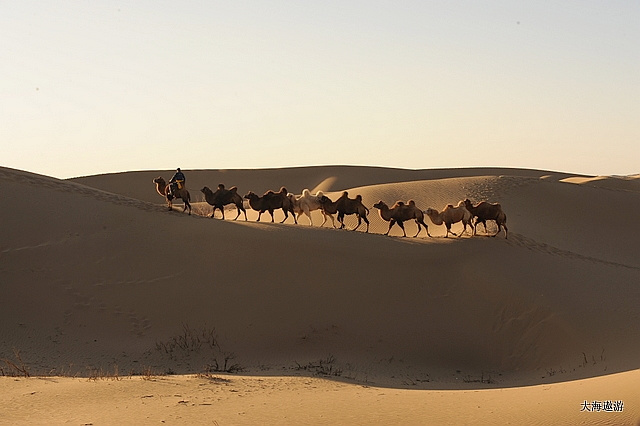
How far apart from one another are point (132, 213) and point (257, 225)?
345 cm

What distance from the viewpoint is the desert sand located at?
9.10 meters

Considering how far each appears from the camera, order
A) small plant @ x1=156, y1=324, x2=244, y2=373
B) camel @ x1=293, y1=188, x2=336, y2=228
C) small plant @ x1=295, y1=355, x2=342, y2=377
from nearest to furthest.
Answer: small plant @ x1=295, y1=355, x2=342, y2=377, small plant @ x1=156, y1=324, x2=244, y2=373, camel @ x1=293, y1=188, x2=336, y2=228

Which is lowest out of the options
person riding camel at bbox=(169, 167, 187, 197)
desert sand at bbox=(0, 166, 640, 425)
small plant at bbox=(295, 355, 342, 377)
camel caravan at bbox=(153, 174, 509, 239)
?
small plant at bbox=(295, 355, 342, 377)

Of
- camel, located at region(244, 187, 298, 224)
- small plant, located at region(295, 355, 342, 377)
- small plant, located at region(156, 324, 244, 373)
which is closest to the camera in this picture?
small plant, located at region(295, 355, 342, 377)

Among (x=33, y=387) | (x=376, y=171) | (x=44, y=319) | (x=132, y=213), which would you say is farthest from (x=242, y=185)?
(x=33, y=387)

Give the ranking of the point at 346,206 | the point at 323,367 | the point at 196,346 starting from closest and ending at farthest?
the point at 323,367, the point at 196,346, the point at 346,206

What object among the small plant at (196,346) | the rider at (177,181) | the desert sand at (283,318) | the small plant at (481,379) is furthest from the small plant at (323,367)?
the rider at (177,181)

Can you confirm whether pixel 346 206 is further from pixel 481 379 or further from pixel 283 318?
pixel 481 379

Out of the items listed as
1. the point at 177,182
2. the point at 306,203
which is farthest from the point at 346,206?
the point at 177,182

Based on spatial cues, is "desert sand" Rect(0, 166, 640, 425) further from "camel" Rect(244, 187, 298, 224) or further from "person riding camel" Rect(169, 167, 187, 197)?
"camel" Rect(244, 187, 298, 224)

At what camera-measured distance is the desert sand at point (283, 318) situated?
9102 mm

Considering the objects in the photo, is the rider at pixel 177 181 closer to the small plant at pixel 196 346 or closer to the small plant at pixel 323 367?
the small plant at pixel 196 346

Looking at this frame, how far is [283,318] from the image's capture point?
605 inches

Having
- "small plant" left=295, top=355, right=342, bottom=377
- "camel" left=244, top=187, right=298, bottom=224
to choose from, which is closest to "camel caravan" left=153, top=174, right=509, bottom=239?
"camel" left=244, top=187, right=298, bottom=224
